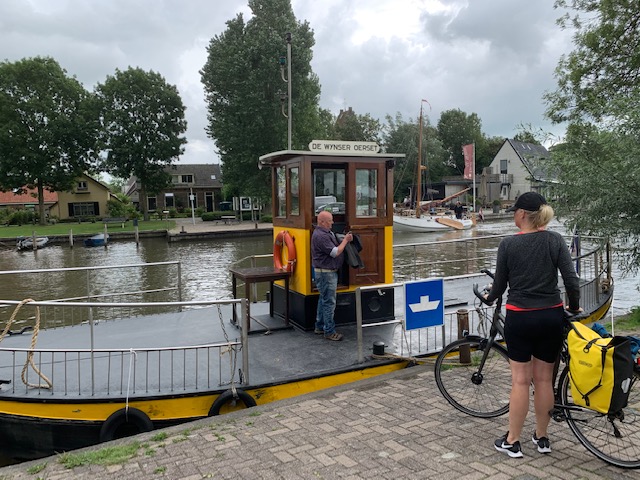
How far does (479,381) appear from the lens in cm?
461

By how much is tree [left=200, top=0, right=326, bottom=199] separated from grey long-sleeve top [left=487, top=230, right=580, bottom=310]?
3561cm

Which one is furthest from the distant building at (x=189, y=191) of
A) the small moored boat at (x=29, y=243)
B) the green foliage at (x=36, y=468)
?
the green foliage at (x=36, y=468)

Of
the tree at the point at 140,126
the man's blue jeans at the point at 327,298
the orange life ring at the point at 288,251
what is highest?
the tree at the point at 140,126

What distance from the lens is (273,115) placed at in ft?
129

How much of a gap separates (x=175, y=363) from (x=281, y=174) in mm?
3226

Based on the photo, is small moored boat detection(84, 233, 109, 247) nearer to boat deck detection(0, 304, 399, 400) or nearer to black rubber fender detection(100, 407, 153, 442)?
boat deck detection(0, 304, 399, 400)

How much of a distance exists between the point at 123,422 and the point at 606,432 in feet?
13.7

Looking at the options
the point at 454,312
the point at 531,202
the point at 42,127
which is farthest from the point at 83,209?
the point at 531,202

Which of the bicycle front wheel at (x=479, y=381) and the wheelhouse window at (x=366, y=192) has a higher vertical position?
the wheelhouse window at (x=366, y=192)

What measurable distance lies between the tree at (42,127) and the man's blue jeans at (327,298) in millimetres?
47787

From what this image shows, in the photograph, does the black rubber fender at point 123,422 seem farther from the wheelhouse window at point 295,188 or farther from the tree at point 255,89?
the tree at point 255,89

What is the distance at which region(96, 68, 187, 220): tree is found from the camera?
4778cm

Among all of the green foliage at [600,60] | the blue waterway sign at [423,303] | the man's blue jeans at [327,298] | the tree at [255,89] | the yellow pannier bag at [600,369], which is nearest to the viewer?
the yellow pannier bag at [600,369]

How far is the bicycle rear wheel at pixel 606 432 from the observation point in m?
3.58
